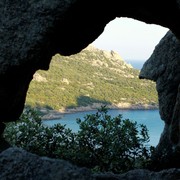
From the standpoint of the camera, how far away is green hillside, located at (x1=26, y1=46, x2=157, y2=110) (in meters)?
77.1

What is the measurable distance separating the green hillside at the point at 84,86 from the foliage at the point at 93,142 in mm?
48760

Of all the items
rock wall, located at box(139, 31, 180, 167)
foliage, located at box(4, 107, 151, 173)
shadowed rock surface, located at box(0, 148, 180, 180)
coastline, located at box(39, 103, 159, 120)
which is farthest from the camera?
coastline, located at box(39, 103, 159, 120)

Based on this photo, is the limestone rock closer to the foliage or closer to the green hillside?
the foliage

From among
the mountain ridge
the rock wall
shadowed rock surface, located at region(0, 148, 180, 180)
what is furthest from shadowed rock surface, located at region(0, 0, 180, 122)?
the mountain ridge

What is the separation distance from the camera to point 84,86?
86.9 m

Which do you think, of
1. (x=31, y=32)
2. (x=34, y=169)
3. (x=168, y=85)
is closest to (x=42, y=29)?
(x=31, y=32)

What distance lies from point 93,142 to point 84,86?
232ft

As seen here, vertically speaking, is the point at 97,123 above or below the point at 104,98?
below

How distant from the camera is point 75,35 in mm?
10023

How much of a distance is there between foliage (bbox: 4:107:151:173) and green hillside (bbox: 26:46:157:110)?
48.8 metres

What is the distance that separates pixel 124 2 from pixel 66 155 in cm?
740

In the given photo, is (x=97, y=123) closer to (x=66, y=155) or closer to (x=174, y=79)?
(x=66, y=155)

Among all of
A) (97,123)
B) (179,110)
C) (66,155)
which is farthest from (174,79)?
(66,155)

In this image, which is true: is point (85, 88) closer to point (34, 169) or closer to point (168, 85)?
point (168, 85)
